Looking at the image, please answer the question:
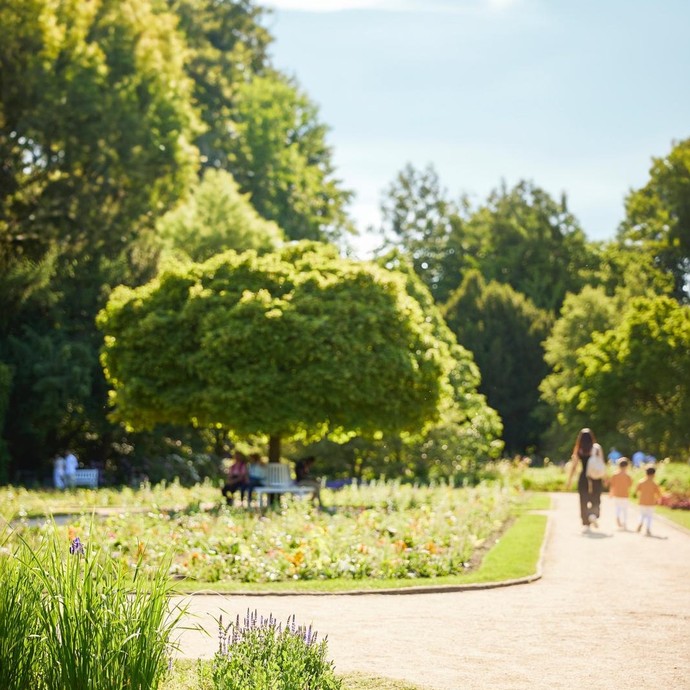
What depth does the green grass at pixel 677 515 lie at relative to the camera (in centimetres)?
2378

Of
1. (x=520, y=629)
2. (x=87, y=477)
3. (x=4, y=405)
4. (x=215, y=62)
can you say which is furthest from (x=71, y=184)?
(x=520, y=629)

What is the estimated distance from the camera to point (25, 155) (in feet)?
134

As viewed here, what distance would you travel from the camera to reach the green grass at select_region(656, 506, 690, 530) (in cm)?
2378

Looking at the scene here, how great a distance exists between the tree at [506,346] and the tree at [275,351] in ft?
118

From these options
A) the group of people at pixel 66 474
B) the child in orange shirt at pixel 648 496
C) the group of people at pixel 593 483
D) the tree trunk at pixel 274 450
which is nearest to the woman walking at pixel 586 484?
the group of people at pixel 593 483

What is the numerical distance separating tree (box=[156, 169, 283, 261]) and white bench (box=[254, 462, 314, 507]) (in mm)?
16473

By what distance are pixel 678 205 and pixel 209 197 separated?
27.2m

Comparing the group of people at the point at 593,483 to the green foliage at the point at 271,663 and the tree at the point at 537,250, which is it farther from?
the tree at the point at 537,250

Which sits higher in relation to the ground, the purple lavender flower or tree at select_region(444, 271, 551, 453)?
tree at select_region(444, 271, 551, 453)

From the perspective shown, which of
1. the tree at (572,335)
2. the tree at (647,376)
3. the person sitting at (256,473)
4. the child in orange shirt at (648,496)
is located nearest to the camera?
the child in orange shirt at (648,496)

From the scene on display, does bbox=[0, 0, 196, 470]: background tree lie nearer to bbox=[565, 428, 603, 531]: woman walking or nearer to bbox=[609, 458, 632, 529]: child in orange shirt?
bbox=[565, 428, 603, 531]: woman walking

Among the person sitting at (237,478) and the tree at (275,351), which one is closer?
the person sitting at (237,478)

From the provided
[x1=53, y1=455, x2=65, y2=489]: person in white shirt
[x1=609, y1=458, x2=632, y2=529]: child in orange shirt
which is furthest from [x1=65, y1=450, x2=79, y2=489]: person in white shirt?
[x1=609, y1=458, x2=632, y2=529]: child in orange shirt

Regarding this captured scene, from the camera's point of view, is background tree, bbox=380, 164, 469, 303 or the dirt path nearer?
the dirt path
